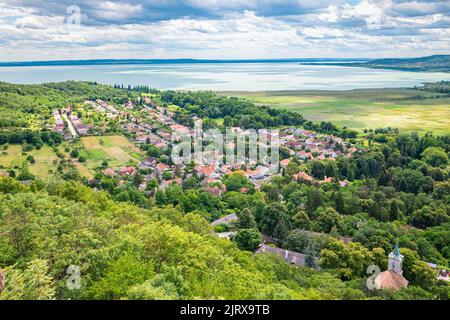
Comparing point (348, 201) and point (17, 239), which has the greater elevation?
point (17, 239)

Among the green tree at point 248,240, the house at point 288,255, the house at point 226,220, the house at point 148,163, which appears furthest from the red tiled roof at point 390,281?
the house at point 148,163

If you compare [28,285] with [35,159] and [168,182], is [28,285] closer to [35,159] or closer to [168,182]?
[168,182]

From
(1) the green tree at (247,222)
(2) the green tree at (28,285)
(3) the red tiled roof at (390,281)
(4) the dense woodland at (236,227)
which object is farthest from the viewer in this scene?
(1) the green tree at (247,222)

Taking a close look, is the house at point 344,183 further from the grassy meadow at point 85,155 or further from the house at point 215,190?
the grassy meadow at point 85,155

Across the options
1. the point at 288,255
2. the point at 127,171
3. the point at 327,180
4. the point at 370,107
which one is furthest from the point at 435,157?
the point at 370,107

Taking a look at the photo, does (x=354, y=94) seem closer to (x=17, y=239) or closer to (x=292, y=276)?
(x=292, y=276)

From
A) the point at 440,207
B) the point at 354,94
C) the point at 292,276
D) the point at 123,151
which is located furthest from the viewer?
the point at 354,94
